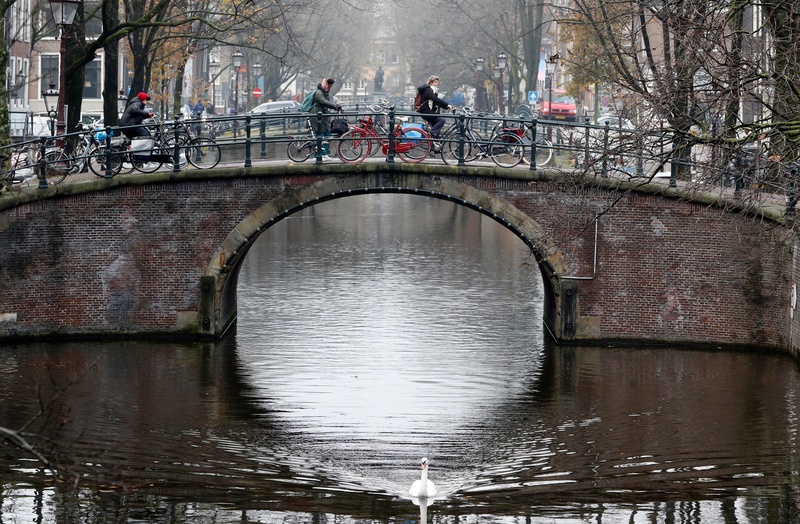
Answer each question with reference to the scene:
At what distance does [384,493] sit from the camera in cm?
1440

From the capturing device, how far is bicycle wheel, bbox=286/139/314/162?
22688mm

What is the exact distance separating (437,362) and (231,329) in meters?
4.33

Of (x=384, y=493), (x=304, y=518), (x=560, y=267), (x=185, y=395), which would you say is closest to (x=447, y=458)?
(x=384, y=493)

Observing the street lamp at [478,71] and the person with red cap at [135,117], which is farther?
the street lamp at [478,71]

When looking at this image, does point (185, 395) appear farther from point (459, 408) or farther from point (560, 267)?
point (560, 267)

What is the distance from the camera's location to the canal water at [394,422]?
14.0 m

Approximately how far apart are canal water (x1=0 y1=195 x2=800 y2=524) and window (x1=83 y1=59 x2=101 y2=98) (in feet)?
126

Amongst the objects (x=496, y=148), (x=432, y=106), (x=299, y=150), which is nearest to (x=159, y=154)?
(x=299, y=150)

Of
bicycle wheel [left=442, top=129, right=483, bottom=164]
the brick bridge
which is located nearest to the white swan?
the brick bridge

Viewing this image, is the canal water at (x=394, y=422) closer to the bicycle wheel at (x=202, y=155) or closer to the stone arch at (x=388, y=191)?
the stone arch at (x=388, y=191)

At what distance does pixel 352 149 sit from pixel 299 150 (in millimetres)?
898

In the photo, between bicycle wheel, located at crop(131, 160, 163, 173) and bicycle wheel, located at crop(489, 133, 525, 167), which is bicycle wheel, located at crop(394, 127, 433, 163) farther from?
bicycle wheel, located at crop(131, 160, 163, 173)

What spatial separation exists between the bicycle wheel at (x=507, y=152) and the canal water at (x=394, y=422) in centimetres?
311

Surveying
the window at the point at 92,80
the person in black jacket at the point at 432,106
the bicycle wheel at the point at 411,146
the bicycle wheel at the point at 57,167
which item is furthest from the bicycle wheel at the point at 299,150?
the window at the point at 92,80
